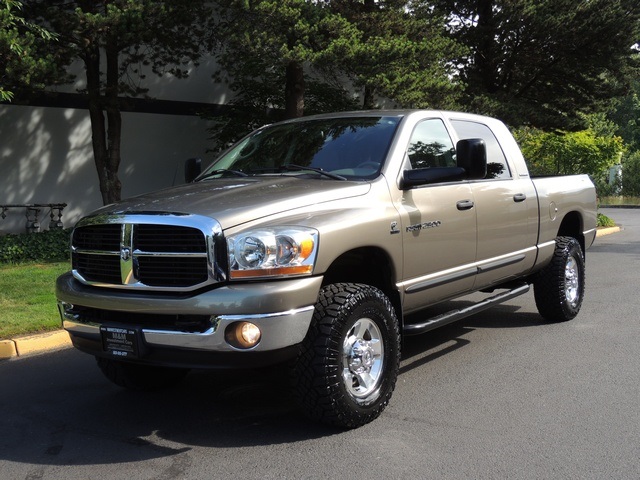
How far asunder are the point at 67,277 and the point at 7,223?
10808mm

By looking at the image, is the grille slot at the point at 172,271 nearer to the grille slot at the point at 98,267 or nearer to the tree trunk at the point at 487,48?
the grille slot at the point at 98,267

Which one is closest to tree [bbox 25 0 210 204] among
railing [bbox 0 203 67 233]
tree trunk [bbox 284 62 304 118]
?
railing [bbox 0 203 67 233]

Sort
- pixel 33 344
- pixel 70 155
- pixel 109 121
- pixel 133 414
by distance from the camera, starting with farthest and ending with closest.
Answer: pixel 70 155 < pixel 109 121 < pixel 33 344 < pixel 133 414

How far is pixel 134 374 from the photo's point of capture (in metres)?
5.28

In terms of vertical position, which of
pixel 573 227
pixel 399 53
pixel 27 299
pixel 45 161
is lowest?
pixel 27 299

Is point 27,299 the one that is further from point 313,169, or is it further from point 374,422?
point 374,422

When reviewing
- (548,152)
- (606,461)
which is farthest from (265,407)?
(548,152)

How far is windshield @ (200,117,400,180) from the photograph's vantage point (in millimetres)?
5176

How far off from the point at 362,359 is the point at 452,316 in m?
1.21

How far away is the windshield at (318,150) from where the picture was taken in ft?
17.0

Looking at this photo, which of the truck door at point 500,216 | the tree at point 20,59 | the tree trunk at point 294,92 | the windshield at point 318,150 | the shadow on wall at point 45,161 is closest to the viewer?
the windshield at point 318,150

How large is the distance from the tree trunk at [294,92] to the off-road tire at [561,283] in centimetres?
861

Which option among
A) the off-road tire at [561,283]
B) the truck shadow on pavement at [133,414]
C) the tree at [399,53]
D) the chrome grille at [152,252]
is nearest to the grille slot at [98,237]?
the chrome grille at [152,252]

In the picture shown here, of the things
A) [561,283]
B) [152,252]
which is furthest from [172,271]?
[561,283]
